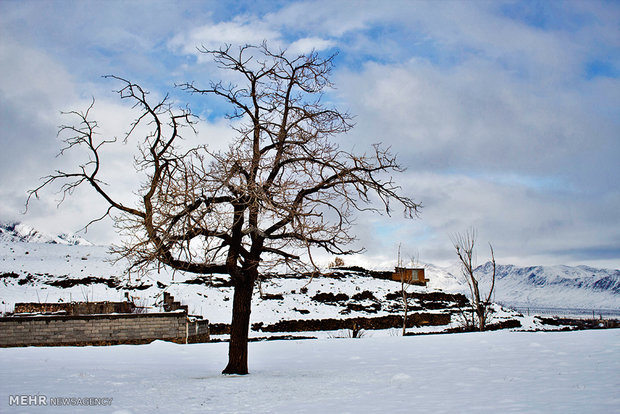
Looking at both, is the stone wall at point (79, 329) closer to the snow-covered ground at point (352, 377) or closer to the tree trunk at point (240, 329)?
the snow-covered ground at point (352, 377)

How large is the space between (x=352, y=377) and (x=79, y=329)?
46.6 feet

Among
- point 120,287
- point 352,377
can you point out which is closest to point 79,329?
point 352,377

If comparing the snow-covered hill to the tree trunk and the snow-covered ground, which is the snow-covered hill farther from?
the tree trunk

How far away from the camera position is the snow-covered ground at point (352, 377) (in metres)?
7.85

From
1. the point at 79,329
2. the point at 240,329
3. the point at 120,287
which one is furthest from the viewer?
the point at 120,287

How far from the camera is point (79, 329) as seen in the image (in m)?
21.0

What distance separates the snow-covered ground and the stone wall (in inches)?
92.7

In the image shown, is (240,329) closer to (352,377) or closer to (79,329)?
(352,377)

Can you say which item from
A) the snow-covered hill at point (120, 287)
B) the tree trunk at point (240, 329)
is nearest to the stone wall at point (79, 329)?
the snow-covered hill at point (120, 287)

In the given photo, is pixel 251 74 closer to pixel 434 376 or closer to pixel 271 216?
pixel 271 216

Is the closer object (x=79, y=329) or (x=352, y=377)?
(x=352, y=377)

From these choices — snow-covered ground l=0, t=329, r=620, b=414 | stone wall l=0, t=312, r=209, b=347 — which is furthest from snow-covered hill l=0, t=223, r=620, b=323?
snow-covered ground l=0, t=329, r=620, b=414

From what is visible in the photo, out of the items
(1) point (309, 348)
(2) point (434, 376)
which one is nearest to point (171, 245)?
(2) point (434, 376)

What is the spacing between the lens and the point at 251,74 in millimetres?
13578
